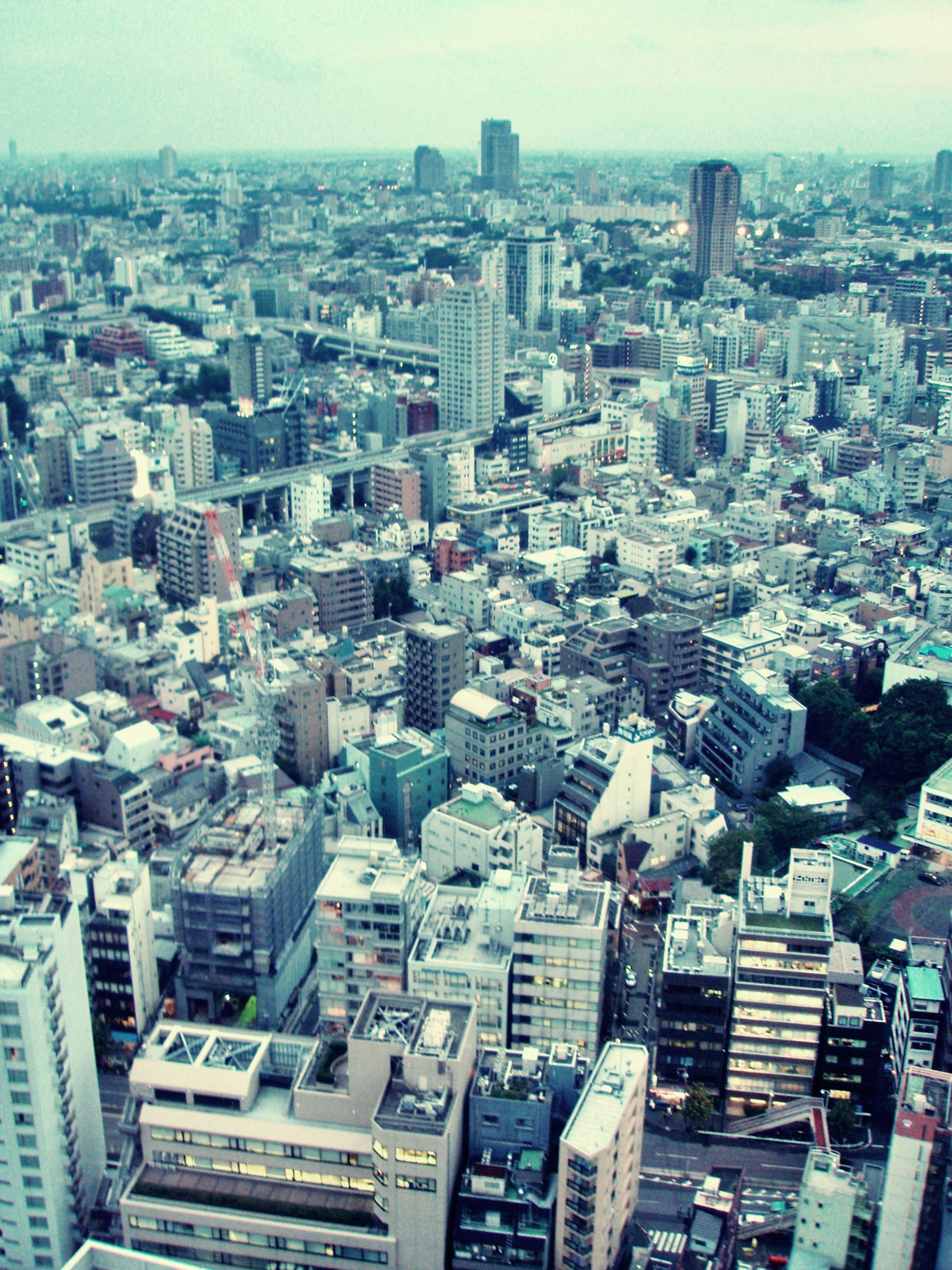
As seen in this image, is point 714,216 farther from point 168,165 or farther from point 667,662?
point 168,165

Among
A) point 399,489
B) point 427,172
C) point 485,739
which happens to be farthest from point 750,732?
point 427,172

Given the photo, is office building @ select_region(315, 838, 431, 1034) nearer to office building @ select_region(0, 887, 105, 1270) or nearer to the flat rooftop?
office building @ select_region(0, 887, 105, 1270)

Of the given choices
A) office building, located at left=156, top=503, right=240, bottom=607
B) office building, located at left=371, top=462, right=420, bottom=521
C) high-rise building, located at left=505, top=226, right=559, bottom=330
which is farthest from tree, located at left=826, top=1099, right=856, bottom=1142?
high-rise building, located at left=505, top=226, right=559, bottom=330

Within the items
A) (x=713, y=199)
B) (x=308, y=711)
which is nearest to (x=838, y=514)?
(x=308, y=711)

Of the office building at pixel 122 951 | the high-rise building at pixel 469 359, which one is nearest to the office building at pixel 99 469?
the high-rise building at pixel 469 359

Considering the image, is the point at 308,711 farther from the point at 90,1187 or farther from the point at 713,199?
the point at 713,199
